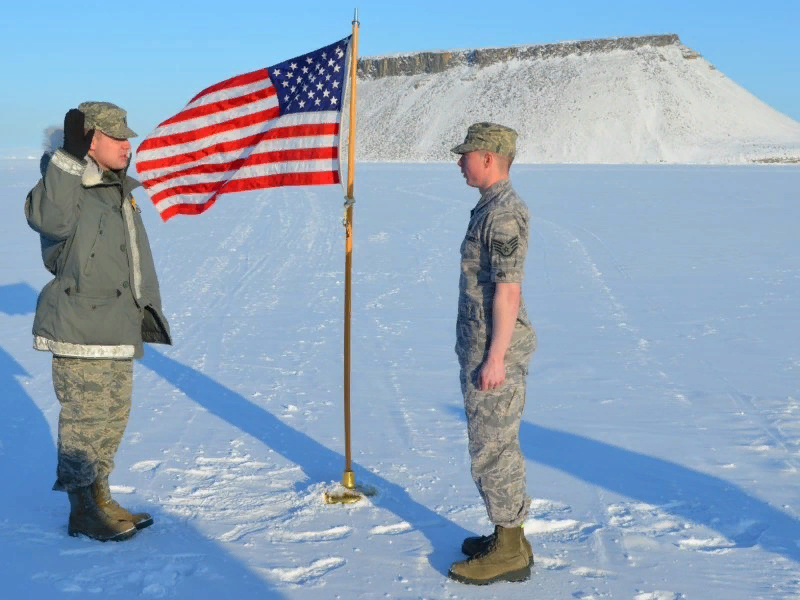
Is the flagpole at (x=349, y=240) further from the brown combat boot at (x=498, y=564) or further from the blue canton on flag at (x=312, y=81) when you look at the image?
the brown combat boot at (x=498, y=564)

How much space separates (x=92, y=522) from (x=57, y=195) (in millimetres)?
1506

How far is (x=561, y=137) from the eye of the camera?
350ft

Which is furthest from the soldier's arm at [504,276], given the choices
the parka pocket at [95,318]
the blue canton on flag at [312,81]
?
the parka pocket at [95,318]

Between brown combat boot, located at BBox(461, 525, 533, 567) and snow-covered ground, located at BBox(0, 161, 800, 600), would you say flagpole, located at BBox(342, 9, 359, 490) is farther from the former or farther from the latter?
brown combat boot, located at BBox(461, 525, 533, 567)

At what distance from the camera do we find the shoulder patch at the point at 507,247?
3381 millimetres

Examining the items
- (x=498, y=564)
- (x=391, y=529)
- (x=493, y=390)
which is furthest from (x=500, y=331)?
(x=391, y=529)

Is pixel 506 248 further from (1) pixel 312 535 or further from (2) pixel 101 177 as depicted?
(2) pixel 101 177

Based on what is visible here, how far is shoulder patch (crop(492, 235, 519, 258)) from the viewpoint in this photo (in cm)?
338

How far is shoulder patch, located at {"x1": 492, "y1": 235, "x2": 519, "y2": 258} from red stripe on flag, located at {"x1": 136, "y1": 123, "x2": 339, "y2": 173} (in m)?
1.44

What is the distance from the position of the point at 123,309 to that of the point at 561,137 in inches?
4206

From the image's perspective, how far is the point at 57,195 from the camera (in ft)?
11.5

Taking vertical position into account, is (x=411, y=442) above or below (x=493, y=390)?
below

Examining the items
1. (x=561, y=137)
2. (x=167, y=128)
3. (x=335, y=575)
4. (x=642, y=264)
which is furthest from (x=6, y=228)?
(x=561, y=137)

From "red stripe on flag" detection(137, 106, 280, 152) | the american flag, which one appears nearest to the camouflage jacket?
the american flag
